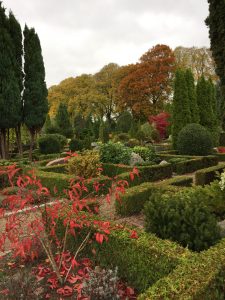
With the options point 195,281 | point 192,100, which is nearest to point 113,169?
point 195,281

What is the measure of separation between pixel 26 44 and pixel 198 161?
15602 mm

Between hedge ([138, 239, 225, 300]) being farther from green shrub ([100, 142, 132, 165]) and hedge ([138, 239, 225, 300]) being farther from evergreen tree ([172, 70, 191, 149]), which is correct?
evergreen tree ([172, 70, 191, 149])

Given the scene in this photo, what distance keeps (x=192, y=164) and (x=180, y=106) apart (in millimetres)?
8354

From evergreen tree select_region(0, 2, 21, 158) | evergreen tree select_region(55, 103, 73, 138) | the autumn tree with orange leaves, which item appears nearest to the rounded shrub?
evergreen tree select_region(0, 2, 21, 158)

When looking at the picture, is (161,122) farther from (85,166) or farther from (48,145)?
(85,166)

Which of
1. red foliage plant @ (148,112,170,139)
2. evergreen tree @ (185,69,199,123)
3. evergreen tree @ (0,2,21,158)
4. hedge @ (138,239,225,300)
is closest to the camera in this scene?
hedge @ (138,239,225,300)

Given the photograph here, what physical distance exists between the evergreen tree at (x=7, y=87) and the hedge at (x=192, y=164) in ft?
38.1

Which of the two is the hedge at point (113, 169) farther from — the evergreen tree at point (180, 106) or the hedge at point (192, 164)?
the evergreen tree at point (180, 106)

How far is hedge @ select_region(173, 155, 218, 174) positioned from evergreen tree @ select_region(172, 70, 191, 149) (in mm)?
6050

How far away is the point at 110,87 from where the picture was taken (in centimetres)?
4778

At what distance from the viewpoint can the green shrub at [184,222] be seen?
4.39m

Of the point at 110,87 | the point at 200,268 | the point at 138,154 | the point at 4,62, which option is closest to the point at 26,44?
the point at 4,62

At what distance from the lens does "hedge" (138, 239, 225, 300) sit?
2.86 metres

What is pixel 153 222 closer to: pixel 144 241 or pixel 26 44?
pixel 144 241
